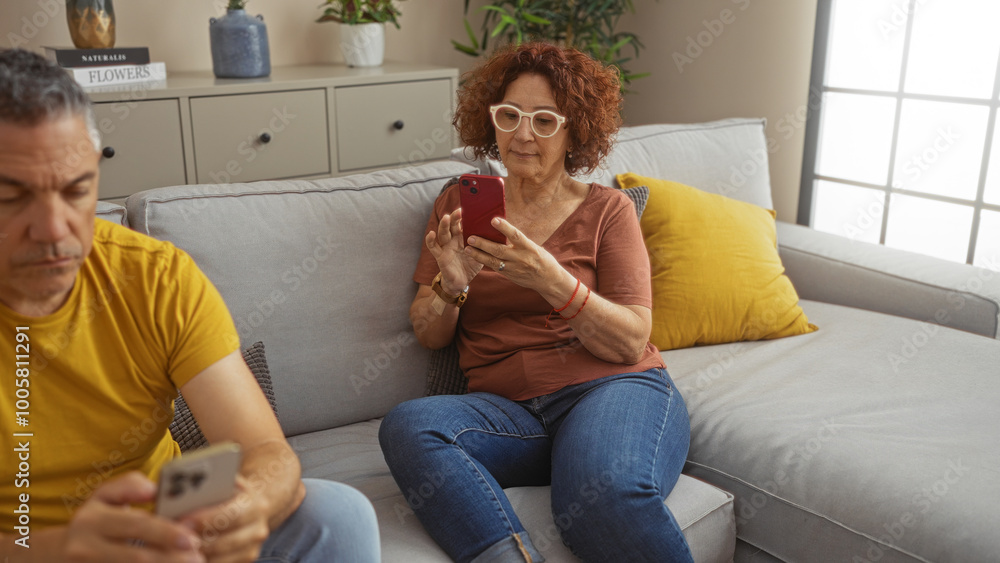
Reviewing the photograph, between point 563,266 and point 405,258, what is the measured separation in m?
0.33

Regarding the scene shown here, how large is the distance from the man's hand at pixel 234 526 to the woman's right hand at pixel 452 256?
0.67 metres

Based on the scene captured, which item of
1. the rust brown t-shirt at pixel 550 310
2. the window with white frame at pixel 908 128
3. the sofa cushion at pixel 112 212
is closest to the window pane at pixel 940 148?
the window with white frame at pixel 908 128

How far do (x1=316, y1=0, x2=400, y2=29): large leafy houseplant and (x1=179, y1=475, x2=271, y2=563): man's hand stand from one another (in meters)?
2.37

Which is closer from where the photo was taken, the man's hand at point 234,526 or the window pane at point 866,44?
the man's hand at point 234,526

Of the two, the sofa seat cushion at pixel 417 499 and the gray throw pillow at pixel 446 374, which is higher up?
the gray throw pillow at pixel 446 374

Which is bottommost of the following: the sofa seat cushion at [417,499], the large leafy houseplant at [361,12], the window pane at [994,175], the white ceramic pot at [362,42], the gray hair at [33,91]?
the sofa seat cushion at [417,499]

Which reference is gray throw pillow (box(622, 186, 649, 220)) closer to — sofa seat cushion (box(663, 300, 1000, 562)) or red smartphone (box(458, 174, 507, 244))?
sofa seat cushion (box(663, 300, 1000, 562))

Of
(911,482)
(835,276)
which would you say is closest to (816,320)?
(835,276)

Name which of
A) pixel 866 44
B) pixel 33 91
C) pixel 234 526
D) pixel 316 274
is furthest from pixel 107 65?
pixel 866 44

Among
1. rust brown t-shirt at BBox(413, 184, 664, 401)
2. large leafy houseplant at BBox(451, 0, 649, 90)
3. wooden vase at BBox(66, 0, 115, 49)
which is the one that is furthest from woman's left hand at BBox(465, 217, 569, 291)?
large leafy houseplant at BBox(451, 0, 649, 90)

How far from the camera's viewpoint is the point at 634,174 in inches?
79.8

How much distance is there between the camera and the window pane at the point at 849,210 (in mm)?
2990

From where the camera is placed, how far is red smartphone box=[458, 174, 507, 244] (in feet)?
4.57

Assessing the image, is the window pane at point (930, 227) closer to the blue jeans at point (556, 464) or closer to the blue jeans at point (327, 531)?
the blue jeans at point (556, 464)
